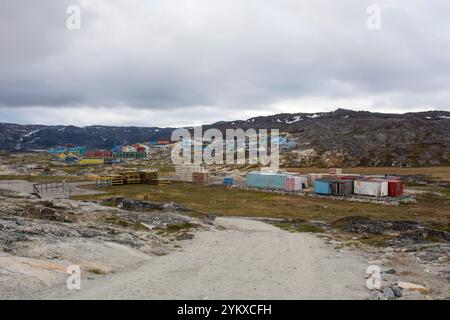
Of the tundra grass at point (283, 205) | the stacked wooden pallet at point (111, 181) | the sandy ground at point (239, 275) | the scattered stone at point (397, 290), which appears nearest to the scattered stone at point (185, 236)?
the sandy ground at point (239, 275)

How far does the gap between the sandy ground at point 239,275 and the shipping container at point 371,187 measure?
104 feet

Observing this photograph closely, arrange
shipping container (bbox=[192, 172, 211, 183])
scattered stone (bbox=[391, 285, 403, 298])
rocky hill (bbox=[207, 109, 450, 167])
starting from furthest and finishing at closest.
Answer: rocky hill (bbox=[207, 109, 450, 167]) < shipping container (bbox=[192, 172, 211, 183]) < scattered stone (bbox=[391, 285, 403, 298])

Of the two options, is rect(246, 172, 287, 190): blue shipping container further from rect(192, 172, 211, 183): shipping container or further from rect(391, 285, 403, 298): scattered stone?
rect(391, 285, 403, 298): scattered stone

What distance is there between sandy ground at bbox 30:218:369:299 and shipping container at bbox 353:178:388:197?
31820 mm

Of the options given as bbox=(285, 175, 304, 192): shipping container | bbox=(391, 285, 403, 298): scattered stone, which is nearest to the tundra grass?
bbox=(285, 175, 304, 192): shipping container

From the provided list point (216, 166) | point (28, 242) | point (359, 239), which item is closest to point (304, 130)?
point (216, 166)

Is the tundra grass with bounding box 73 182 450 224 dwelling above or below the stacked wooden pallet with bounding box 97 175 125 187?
below

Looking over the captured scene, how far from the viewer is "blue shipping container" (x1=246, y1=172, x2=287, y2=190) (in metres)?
70.1

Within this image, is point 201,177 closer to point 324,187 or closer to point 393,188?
point 324,187

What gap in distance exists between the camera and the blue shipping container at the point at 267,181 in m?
70.1

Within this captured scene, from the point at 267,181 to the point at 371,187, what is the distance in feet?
63.5

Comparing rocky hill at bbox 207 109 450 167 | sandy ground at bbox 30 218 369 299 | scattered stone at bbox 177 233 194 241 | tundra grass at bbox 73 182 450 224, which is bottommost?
tundra grass at bbox 73 182 450 224

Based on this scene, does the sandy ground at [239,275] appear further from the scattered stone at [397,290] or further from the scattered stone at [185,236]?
the scattered stone at [397,290]
